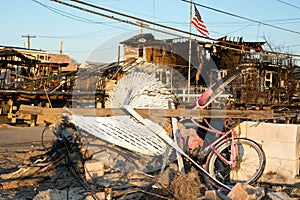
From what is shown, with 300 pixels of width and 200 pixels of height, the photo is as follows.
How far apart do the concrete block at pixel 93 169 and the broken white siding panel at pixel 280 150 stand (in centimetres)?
258

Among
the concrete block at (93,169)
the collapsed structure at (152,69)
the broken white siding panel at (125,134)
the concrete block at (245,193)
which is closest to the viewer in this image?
the concrete block at (245,193)

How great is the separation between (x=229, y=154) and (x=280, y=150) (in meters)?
1.00

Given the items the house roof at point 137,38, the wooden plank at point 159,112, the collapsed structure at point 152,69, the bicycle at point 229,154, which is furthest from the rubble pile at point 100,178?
the house roof at point 137,38

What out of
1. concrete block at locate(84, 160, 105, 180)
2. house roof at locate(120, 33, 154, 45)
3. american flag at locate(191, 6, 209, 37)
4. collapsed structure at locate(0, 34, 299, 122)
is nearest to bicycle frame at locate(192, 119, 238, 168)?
concrete block at locate(84, 160, 105, 180)

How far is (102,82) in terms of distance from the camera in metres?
17.5

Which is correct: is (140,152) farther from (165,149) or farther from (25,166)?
(25,166)

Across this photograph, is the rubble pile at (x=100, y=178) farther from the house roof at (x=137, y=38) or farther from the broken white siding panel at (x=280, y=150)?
the house roof at (x=137, y=38)

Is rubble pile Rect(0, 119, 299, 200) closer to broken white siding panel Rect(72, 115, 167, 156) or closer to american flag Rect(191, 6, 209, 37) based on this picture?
broken white siding panel Rect(72, 115, 167, 156)

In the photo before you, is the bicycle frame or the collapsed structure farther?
the collapsed structure

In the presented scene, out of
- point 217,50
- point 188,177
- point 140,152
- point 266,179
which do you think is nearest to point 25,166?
point 140,152

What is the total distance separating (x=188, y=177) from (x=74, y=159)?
8.63 ft

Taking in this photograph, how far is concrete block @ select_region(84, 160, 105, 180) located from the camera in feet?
22.0

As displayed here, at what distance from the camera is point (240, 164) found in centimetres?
677

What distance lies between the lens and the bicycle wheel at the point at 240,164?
21.9ft
